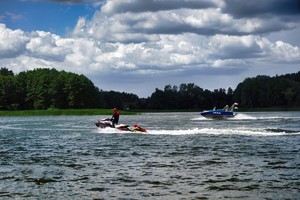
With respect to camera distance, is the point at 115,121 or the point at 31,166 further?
the point at 115,121

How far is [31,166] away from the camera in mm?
22547

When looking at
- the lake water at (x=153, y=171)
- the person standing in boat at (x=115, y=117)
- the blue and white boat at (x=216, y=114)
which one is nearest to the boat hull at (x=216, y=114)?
the blue and white boat at (x=216, y=114)

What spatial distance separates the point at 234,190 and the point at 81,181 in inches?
233

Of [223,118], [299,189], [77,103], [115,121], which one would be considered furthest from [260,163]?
[77,103]

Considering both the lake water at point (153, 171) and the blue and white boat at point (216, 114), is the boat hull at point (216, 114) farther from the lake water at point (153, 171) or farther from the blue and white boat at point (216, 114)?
the lake water at point (153, 171)

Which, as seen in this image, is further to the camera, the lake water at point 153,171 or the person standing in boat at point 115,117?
the person standing in boat at point 115,117

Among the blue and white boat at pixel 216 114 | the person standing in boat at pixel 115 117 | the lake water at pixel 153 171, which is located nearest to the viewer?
the lake water at pixel 153 171

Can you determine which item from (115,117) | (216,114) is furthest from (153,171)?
(216,114)

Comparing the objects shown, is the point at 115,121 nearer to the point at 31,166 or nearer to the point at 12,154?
the point at 12,154

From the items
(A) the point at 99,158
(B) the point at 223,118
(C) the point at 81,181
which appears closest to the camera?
(C) the point at 81,181

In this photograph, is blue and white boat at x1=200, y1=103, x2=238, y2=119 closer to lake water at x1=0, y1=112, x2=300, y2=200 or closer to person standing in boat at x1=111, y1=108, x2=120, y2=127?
person standing in boat at x1=111, y1=108, x2=120, y2=127

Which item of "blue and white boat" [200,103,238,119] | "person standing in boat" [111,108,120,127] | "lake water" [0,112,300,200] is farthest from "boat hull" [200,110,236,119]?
"lake water" [0,112,300,200]

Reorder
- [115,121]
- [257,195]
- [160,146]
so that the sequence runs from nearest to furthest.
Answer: [257,195] < [160,146] < [115,121]

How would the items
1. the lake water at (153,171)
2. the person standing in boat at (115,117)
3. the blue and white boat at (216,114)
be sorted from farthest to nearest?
the blue and white boat at (216,114) → the person standing in boat at (115,117) → the lake water at (153,171)
